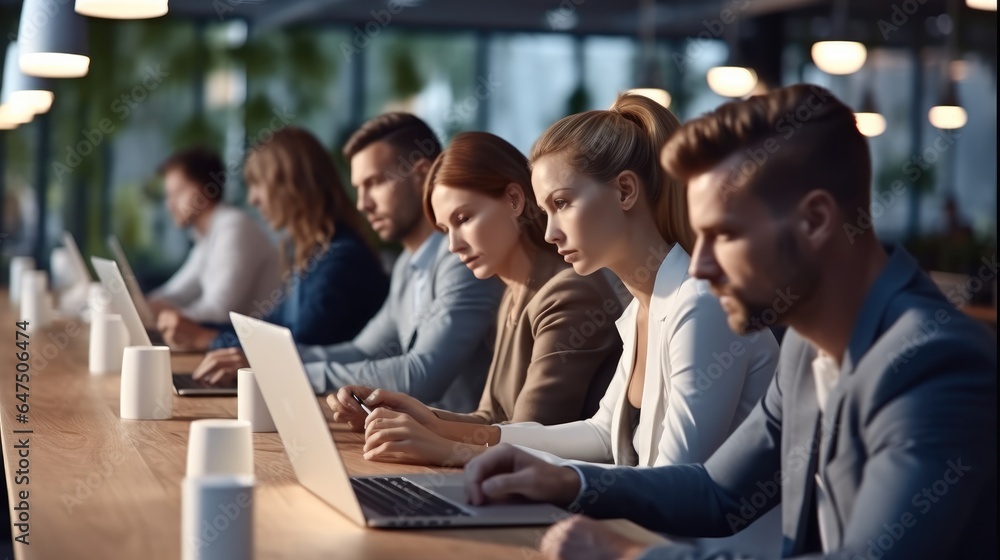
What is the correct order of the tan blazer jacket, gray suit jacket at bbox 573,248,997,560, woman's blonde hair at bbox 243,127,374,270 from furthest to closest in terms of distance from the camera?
woman's blonde hair at bbox 243,127,374,270, the tan blazer jacket, gray suit jacket at bbox 573,248,997,560

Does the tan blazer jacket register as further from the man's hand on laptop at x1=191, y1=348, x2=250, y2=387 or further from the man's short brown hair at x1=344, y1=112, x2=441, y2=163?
the man's short brown hair at x1=344, y1=112, x2=441, y2=163

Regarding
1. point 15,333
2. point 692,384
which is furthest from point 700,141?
point 15,333

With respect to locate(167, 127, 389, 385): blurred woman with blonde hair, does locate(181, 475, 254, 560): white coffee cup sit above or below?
above

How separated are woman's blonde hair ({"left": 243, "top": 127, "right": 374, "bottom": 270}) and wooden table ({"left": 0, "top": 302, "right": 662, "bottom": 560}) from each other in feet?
4.40

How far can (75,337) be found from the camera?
3982 mm

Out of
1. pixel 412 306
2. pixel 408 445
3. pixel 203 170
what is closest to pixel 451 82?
pixel 203 170

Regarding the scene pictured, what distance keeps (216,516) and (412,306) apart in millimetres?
2142

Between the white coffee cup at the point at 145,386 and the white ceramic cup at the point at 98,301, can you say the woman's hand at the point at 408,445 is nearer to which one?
the white coffee cup at the point at 145,386

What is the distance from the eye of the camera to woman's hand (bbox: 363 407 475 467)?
6.33 ft

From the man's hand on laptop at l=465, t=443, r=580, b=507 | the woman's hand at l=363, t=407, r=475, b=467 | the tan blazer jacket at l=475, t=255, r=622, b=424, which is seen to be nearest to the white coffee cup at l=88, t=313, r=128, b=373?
the tan blazer jacket at l=475, t=255, r=622, b=424

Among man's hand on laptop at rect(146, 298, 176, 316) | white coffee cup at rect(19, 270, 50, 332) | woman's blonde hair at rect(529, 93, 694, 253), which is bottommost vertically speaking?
man's hand on laptop at rect(146, 298, 176, 316)

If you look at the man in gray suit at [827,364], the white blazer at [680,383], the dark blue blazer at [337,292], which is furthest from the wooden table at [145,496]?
the dark blue blazer at [337,292]

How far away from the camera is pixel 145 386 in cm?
240

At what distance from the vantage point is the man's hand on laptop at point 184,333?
3.77m
